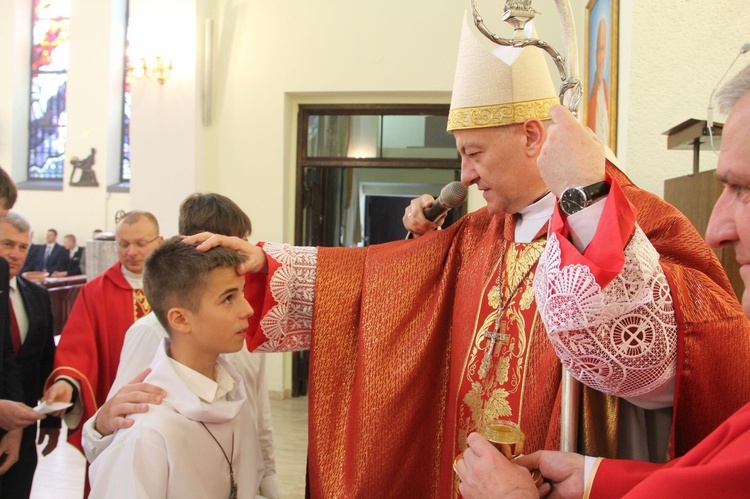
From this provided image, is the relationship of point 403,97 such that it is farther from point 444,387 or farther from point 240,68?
point 444,387

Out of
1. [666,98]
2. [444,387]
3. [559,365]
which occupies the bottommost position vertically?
[444,387]

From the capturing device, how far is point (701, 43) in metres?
2.98

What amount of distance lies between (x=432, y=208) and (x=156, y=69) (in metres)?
4.91

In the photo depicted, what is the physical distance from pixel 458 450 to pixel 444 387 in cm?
17

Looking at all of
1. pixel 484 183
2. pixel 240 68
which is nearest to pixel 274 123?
pixel 240 68

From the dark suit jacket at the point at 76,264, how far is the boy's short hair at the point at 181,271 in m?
10.2

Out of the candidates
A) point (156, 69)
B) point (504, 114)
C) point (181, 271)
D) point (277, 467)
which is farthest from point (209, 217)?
point (156, 69)

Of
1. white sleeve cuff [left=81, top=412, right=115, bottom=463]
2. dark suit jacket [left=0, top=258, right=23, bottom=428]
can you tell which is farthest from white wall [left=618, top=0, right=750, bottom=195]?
dark suit jacket [left=0, top=258, right=23, bottom=428]

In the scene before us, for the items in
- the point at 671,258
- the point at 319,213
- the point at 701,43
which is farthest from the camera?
the point at 319,213

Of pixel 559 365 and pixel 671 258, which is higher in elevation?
pixel 671 258

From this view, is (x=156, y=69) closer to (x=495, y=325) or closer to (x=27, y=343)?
(x=27, y=343)

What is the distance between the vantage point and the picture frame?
11.3 ft

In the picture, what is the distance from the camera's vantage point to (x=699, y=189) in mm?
2420

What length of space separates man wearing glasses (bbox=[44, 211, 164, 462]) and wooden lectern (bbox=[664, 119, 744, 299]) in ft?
6.64
